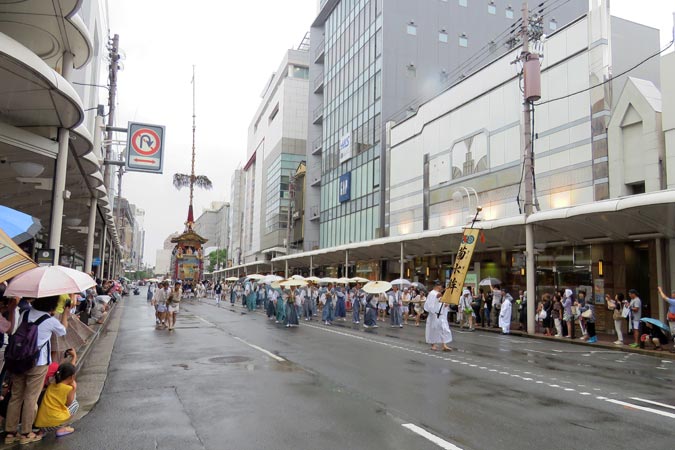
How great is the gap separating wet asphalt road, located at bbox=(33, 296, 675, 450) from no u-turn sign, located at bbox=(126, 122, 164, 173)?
7128 millimetres

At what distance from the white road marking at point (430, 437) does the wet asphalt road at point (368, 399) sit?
7cm

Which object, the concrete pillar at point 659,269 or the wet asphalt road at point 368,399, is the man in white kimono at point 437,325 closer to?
the wet asphalt road at point 368,399

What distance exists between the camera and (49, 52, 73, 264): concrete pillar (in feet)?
36.8

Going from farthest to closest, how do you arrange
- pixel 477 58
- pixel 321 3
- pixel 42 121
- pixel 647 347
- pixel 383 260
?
pixel 321 3, pixel 477 58, pixel 383 260, pixel 647 347, pixel 42 121

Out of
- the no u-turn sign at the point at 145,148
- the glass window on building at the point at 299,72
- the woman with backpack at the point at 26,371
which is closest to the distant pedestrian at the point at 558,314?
the no u-turn sign at the point at 145,148

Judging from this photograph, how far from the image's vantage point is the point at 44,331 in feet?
18.6

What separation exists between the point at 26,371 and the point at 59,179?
710 centimetres

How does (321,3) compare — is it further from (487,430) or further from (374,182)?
(487,430)

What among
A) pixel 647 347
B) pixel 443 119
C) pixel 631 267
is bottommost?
pixel 647 347

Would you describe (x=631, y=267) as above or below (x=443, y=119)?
below

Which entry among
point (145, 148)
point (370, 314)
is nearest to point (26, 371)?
point (145, 148)

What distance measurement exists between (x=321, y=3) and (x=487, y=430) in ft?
198

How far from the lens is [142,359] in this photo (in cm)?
1129

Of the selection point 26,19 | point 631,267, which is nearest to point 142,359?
point 26,19
